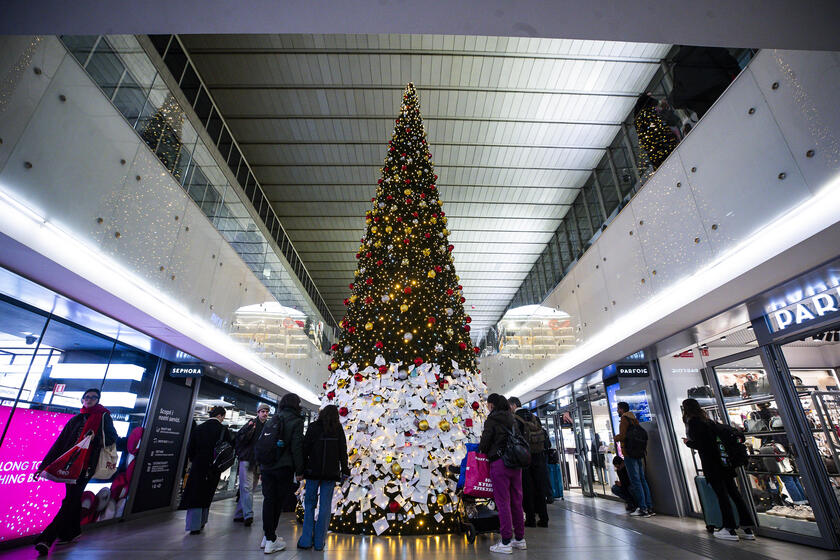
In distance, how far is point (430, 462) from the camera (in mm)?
4555

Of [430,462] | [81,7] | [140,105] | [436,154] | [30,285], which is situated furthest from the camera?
[436,154]

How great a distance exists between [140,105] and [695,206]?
746 centimetres

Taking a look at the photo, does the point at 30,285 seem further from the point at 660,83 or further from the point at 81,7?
the point at 660,83

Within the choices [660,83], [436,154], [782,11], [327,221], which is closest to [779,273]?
[782,11]

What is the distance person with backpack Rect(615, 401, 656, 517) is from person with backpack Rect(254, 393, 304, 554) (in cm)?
560

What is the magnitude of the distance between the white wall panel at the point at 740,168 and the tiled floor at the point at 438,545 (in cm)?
327

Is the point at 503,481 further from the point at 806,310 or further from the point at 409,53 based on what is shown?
the point at 409,53

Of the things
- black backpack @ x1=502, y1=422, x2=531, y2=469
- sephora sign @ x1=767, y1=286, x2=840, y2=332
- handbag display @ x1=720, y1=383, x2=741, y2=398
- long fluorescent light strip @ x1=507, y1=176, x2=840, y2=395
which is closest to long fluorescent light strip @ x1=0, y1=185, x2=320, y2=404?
black backpack @ x1=502, y1=422, x2=531, y2=469

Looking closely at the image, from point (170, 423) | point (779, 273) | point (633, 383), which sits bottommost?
point (170, 423)

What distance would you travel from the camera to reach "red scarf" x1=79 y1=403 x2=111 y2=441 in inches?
168

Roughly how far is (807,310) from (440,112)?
741 cm

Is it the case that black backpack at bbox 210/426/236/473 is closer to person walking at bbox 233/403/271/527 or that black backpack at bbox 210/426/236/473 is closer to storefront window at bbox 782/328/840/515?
person walking at bbox 233/403/271/527

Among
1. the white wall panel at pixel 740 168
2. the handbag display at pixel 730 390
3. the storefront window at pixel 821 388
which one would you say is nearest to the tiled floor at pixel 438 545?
the storefront window at pixel 821 388

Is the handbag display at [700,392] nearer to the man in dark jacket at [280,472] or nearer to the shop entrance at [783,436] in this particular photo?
the shop entrance at [783,436]
